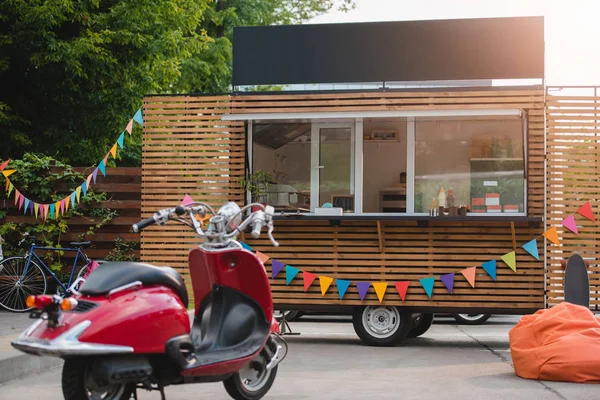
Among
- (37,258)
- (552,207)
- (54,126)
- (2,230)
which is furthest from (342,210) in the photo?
(54,126)

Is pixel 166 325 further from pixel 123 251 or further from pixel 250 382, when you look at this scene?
pixel 123 251

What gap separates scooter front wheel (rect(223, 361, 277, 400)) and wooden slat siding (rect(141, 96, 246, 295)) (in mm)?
5343

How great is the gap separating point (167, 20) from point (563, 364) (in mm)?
14775

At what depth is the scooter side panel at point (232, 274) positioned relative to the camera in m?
6.58

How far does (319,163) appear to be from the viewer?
12008mm

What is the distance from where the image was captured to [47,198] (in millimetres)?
14102

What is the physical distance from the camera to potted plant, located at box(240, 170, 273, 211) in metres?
11.9

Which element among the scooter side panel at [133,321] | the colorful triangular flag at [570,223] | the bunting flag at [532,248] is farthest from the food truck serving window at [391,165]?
the scooter side panel at [133,321]

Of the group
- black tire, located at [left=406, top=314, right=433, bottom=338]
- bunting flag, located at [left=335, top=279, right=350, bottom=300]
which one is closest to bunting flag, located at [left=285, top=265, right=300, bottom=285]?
bunting flag, located at [left=335, top=279, right=350, bottom=300]

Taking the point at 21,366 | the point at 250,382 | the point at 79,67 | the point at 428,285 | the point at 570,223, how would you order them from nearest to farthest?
the point at 250,382, the point at 21,366, the point at 570,223, the point at 428,285, the point at 79,67

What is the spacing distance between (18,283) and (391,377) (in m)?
6.70

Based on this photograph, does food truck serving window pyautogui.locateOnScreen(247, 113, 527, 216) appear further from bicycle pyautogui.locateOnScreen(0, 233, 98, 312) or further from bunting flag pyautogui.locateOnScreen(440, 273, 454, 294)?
bicycle pyautogui.locateOnScreen(0, 233, 98, 312)

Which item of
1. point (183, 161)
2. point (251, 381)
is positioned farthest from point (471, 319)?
point (251, 381)

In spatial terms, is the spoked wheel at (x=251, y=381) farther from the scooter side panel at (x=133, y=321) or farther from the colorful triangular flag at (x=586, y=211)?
the colorful triangular flag at (x=586, y=211)
